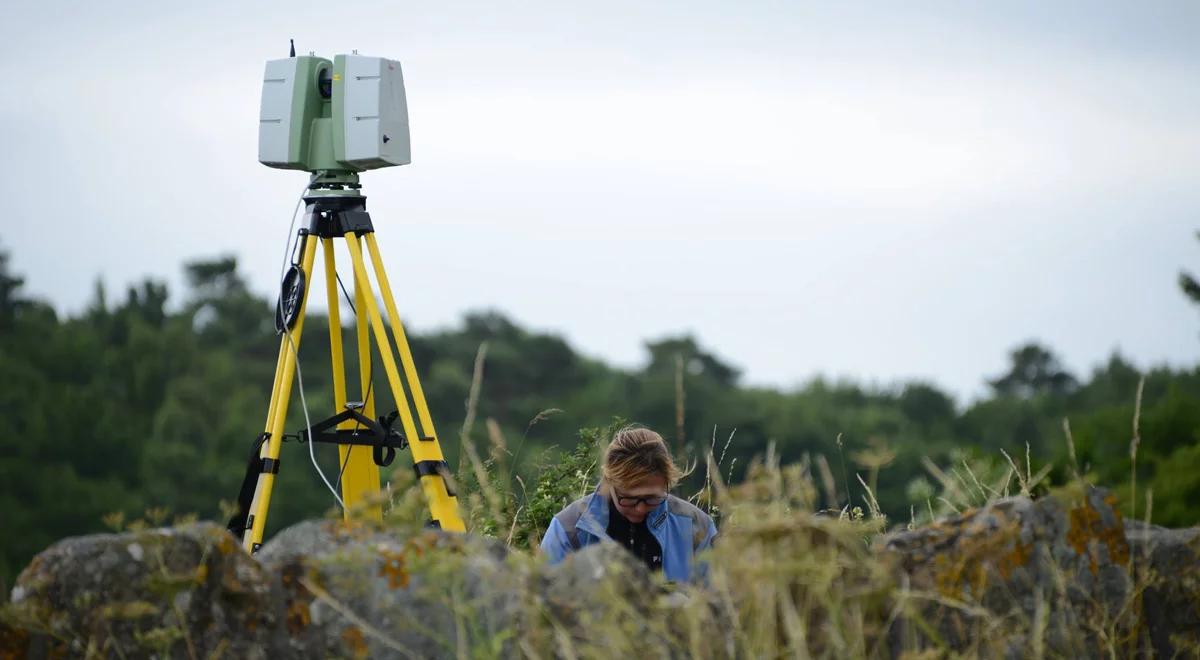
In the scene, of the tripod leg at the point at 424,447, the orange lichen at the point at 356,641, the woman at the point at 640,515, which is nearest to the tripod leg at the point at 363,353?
the tripod leg at the point at 424,447

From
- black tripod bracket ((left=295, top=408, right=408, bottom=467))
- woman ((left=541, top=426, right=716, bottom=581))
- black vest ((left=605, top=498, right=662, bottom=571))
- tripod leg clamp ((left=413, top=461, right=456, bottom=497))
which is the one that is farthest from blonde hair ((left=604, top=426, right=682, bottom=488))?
black tripod bracket ((left=295, top=408, right=408, bottom=467))

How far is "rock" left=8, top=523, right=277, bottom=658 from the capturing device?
8.91 ft

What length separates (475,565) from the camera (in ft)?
8.84

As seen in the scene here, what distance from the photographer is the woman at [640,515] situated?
424 cm

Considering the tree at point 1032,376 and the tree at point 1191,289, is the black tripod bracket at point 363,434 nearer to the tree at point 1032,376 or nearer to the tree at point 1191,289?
the tree at point 1191,289

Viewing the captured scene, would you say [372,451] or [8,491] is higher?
[372,451]

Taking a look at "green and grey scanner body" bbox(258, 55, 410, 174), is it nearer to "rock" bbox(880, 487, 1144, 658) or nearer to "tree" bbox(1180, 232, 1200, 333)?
"rock" bbox(880, 487, 1144, 658)

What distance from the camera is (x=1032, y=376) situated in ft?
220

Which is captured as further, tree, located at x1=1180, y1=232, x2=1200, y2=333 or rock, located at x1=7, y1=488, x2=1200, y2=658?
tree, located at x1=1180, y1=232, x2=1200, y2=333

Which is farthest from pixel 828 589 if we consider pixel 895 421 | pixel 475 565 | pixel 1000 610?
pixel 895 421

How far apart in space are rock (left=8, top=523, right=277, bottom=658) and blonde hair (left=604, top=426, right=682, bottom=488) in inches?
62.2

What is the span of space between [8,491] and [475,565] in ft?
126

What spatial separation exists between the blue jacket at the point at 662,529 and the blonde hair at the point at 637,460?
0.32 ft

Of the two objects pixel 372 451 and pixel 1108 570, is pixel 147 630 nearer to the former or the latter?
pixel 1108 570
